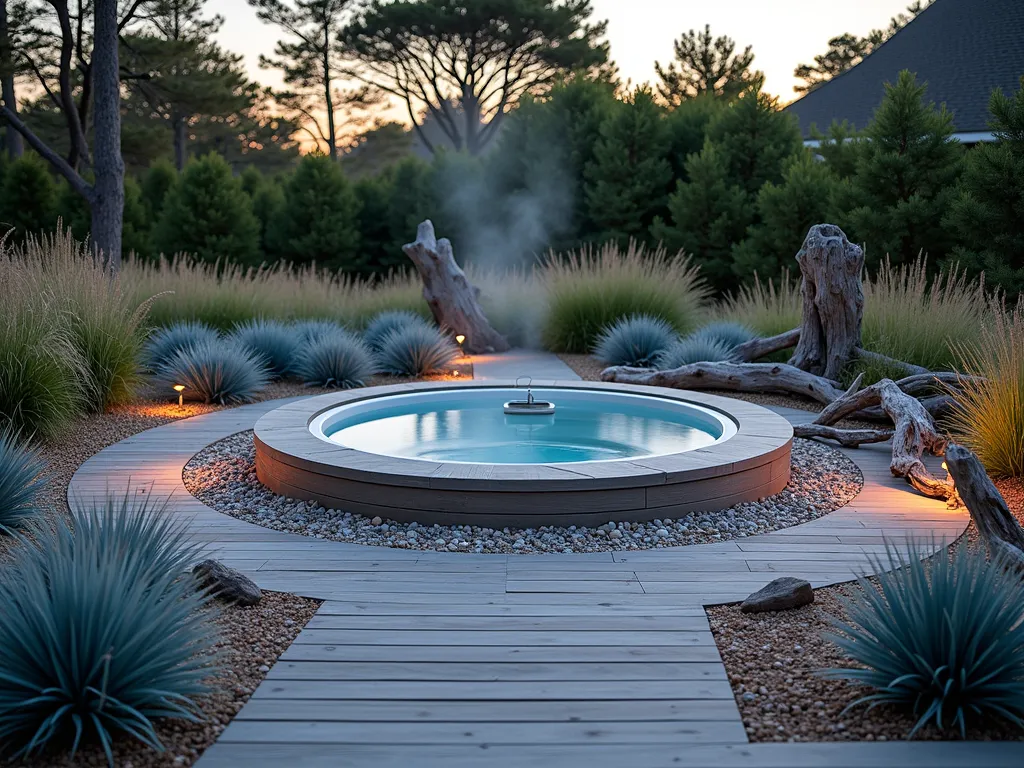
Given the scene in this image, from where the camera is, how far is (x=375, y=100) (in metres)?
25.9

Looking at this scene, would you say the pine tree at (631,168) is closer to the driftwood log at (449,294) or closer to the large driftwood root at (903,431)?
the driftwood log at (449,294)

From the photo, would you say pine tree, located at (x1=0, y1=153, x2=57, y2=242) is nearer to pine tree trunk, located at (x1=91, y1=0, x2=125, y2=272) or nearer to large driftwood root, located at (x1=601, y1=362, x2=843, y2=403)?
pine tree trunk, located at (x1=91, y1=0, x2=125, y2=272)

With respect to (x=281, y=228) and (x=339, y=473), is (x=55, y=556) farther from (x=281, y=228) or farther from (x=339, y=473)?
(x=281, y=228)

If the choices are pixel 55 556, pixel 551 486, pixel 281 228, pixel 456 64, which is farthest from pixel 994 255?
pixel 456 64

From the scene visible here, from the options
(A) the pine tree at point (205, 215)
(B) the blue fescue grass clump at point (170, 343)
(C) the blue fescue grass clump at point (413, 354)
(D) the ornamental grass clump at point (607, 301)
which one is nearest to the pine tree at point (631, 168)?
(D) the ornamental grass clump at point (607, 301)

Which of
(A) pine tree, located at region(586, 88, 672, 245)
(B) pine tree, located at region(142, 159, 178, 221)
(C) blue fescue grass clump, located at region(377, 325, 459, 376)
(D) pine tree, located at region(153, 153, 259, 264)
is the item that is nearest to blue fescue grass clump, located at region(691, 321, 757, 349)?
(C) blue fescue grass clump, located at region(377, 325, 459, 376)

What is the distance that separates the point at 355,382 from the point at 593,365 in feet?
7.71

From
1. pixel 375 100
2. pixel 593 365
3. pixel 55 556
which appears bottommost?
pixel 593 365

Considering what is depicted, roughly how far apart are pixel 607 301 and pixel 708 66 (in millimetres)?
15384

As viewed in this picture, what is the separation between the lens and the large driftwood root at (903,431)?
4.44m

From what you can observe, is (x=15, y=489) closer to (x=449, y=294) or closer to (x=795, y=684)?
(x=795, y=684)

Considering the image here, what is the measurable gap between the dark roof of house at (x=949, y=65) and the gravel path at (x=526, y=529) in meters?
13.6

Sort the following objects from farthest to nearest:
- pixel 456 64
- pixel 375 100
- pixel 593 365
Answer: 1. pixel 375 100
2. pixel 456 64
3. pixel 593 365

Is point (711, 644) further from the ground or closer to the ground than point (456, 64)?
closer to the ground
